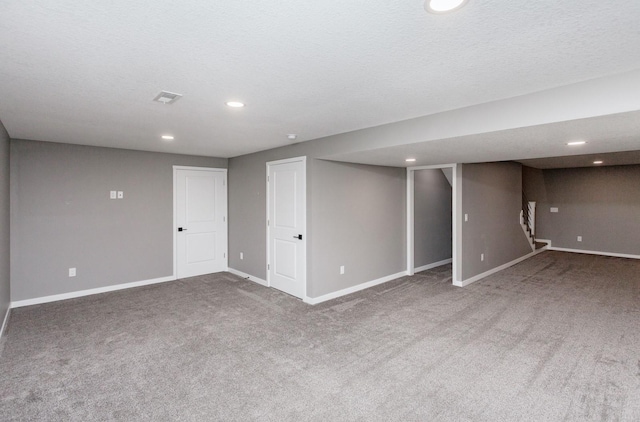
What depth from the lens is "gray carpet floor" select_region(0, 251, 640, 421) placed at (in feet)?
7.47

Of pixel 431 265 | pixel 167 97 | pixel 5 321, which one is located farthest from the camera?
pixel 431 265

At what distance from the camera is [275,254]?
5188mm

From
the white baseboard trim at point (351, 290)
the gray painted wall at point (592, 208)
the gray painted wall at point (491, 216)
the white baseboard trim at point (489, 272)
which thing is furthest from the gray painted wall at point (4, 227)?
the gray painted wall at point (592, 208)

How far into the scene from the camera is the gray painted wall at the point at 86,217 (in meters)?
4.37

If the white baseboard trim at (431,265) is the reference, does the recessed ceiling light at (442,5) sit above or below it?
above

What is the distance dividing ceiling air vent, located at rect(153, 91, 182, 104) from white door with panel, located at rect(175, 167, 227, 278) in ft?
10.8

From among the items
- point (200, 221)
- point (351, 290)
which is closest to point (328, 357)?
point (351, 290)

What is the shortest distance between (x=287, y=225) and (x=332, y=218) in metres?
0.72

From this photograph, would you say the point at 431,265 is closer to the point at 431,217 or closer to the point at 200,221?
the point at 431,217

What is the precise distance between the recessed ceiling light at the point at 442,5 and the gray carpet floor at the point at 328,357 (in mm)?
2404

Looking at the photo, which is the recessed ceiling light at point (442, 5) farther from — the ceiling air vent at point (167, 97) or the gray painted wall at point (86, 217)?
the gray painted wall at point (86, 217)

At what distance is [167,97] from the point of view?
8.47ft

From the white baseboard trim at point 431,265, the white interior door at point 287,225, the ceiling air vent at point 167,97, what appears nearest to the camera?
the ceiling air vent at point 167,97

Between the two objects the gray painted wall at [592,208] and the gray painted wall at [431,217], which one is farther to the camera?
the gray painted wall at [592,208]
